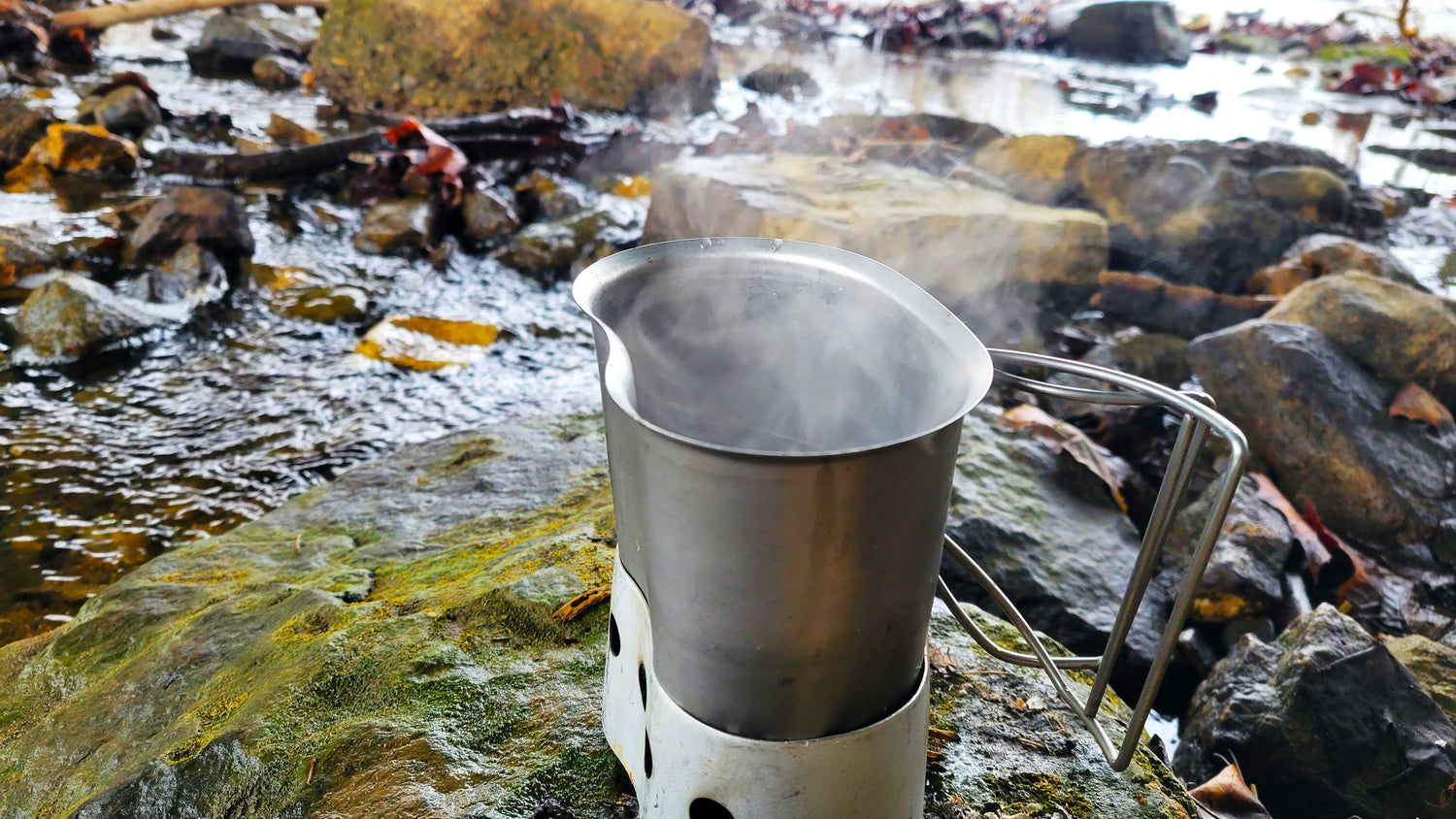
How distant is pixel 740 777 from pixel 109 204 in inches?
263

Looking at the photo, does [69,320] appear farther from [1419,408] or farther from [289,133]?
[1419,408]

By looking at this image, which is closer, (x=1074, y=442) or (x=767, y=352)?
(x=767, y=352)

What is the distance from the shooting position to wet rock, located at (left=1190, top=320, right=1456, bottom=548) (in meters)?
3.68

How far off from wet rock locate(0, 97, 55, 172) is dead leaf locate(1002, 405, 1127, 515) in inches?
283

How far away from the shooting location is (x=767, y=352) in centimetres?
162

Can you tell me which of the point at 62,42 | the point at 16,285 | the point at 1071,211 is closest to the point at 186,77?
the point at 62,42

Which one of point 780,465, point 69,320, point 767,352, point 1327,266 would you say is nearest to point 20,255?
point 69,320

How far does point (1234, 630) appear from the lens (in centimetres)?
296

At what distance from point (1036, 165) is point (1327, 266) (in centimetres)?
210

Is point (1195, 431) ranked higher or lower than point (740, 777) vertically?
higher

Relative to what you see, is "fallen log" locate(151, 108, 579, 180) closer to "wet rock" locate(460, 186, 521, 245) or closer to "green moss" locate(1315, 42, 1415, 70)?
"wet rock" locate(460, 186, 521, 245)

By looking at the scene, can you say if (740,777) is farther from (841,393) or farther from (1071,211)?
(1071,211)

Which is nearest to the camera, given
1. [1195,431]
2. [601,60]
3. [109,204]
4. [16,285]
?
Answer: [1195,431]

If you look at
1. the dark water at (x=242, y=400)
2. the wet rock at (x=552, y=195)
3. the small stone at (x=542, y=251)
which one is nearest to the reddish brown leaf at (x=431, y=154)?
the wet rock at (x=552, y=195)
